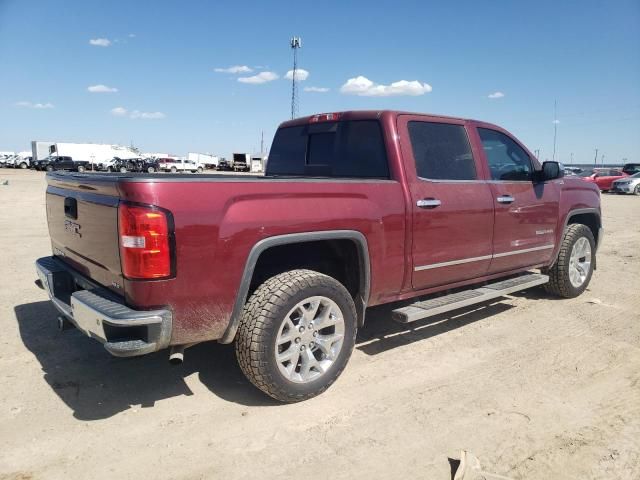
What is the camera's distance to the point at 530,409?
10.3 ft

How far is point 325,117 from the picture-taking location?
4.41 m

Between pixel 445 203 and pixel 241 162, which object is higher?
pixel 241 162

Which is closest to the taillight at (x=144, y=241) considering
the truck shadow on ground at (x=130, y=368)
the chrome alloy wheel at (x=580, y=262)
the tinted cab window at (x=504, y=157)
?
the truck shadow on ground at (x=130, y=368)

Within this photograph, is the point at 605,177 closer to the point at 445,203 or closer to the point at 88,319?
the point at 445,203

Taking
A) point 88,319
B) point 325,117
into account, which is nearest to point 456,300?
point 325,117

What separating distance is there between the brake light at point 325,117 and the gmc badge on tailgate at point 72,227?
2249 mm

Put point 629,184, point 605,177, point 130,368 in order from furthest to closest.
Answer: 1. point 605,177
2. point 629,184
3. point 130,368

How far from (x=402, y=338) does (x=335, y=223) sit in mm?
1657

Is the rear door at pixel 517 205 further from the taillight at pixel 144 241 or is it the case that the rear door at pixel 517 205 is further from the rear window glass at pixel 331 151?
the taillight at pixel 144 241

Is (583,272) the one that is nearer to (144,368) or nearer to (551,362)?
(551,362)

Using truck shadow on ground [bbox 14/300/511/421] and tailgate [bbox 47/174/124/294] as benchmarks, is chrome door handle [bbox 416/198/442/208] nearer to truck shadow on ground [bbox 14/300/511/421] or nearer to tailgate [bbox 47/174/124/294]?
truck shadow on ground [bbox 14/300/511/421]

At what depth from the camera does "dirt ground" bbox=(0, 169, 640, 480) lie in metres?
2.58

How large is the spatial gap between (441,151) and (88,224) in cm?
279

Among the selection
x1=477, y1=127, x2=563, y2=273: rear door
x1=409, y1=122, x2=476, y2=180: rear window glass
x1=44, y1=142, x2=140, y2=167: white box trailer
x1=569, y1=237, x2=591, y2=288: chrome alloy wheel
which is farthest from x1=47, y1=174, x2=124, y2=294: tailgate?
x1=44, y1=142, x2=140, y2=167: white box trailer
